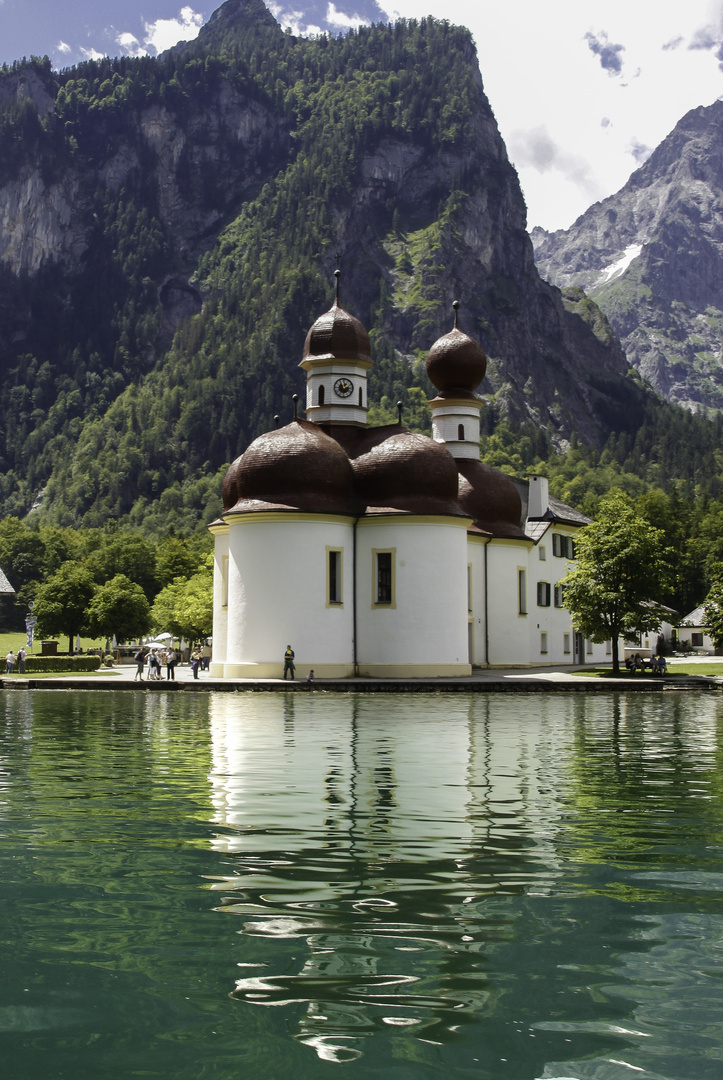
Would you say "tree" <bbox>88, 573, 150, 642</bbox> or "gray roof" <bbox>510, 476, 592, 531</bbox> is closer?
"gray roof" <bbox>510, 476, 592, 531</bbox>

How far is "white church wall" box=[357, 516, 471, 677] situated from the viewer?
157 feet

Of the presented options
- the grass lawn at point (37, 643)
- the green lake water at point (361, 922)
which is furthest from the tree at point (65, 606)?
the green lake water at point (361, 922)

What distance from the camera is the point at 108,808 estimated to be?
496 inches

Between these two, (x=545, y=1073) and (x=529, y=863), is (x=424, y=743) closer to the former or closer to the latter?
(x=529, y=863)

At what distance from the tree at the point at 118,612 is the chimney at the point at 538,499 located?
88.4 ft

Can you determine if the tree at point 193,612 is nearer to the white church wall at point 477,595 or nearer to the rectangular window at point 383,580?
the white church wall at point 477,595

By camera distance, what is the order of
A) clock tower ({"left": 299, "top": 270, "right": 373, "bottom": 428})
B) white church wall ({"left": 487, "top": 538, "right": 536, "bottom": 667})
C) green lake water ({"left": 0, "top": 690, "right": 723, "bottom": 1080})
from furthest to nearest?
white church wall ({"left": 487, "top": 538, "right": 536, "bottom": 667}) < clock tower ({"left": 299, "top": 270, "right": 373, "bottom": 428}) < green lake water ({"left": 0, "top": 690, "right": 723, "bottom": 1080})

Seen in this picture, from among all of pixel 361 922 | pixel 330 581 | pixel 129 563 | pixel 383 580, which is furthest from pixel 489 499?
pixel 129 563

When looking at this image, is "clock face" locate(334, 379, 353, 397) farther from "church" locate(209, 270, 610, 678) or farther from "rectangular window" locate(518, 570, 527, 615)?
"rectangular window" locate(518, 570, 527, 615)

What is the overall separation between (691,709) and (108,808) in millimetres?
22163

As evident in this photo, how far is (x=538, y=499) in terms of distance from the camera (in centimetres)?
6694

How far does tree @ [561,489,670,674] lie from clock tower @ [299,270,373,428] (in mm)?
12361

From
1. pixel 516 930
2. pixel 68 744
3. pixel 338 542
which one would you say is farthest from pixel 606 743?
pixel 338 542

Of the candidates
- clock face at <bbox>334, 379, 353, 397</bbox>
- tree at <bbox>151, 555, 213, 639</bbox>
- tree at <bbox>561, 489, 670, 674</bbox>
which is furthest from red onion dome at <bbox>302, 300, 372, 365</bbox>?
tree at <bbox>151, 555, 213, 639</bbox>
